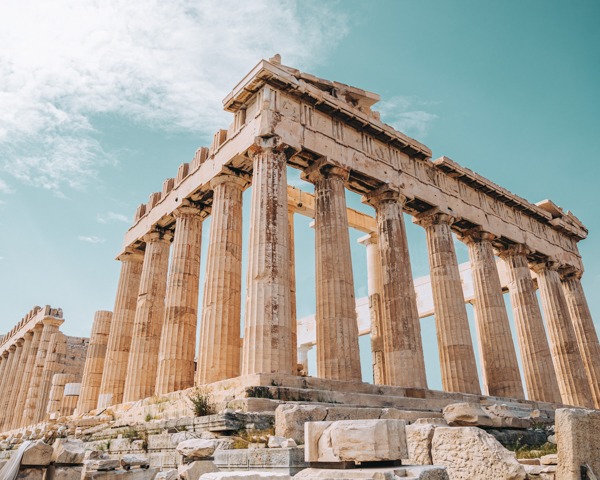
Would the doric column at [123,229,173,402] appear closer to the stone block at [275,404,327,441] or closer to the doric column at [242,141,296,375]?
the doric column at [242,141,296,375]

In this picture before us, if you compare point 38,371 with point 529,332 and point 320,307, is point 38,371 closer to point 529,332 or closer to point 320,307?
point 320,307

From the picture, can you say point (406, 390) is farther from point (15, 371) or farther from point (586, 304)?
point (15, 371)

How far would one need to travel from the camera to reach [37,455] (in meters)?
8.42

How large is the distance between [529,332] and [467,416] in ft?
55.8

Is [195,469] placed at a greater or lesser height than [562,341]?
lesser

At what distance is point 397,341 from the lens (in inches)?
706

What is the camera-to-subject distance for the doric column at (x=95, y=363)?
23.3 metres

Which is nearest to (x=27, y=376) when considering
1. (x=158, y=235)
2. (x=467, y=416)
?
(x=158, y=235)

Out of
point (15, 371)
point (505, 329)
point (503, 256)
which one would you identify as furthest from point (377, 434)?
point (15, 371)

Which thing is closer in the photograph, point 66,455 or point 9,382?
point 66,455

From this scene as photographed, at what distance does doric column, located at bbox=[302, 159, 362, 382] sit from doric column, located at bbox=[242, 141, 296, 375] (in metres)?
1.49

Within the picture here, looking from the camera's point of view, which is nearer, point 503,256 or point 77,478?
point 77,478

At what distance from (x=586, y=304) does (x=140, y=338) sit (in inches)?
1017

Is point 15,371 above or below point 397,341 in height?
above
